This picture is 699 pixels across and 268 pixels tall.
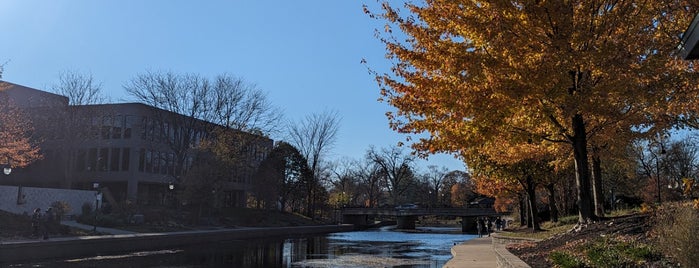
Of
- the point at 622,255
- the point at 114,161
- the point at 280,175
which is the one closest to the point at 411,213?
the point at 280,175

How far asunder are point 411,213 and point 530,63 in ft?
227

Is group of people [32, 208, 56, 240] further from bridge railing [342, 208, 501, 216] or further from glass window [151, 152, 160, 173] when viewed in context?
bridge railing [342, 208, 501, 216]

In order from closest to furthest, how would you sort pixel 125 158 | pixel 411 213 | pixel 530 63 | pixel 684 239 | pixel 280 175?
1. pixel 684 239
2. pixel 530 63
3. pixel 125 158
4. pixel 280 175
5. pixel 411 213

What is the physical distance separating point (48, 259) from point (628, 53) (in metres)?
20.8

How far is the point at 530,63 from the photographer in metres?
12.6

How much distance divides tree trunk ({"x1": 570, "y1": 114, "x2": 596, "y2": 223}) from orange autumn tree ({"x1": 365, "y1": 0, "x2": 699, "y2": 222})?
3.96 ft

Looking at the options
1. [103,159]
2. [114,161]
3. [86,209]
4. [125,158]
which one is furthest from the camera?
[103,159]

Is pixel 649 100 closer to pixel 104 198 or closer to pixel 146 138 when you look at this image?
pixel 104 198

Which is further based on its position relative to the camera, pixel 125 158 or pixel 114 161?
pixel 114 161

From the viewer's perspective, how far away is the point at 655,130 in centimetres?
1706

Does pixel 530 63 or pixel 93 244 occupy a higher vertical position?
pixel 530 63

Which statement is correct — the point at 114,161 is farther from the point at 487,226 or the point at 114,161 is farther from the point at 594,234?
the point at 594,234

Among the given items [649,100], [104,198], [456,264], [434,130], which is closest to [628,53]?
[649,100]

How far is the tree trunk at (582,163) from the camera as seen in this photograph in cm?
1525
